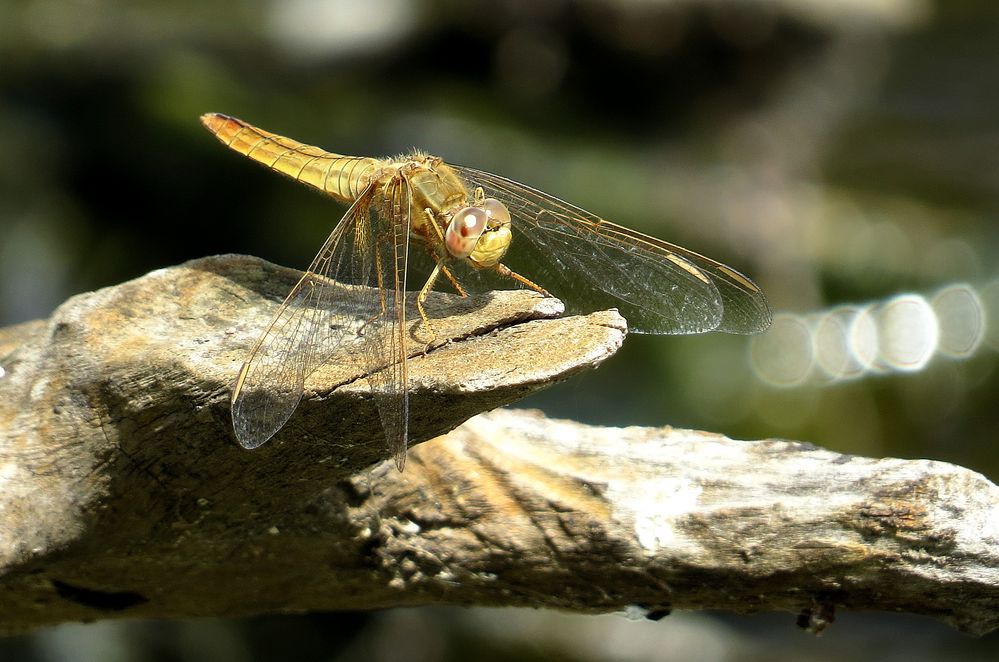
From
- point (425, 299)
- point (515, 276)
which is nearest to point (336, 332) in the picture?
point (425, 299)

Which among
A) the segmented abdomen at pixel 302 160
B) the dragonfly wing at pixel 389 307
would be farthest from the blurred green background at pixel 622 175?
the dragonfly wing at pixel 389 307

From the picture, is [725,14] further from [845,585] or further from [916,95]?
[845,585]

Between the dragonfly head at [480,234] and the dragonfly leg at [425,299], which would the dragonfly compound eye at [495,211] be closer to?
the dragonfly head at [480,234]

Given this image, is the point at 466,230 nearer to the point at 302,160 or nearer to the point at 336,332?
the point at 336,332

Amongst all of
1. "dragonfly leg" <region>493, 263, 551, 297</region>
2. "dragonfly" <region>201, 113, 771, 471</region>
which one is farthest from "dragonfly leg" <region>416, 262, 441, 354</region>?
"dragonfly leg" <region>493, 263, 551, 297</region>

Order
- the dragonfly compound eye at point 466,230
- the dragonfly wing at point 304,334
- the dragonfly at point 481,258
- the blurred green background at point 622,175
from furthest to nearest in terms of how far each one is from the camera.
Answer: the blurred green background at point 622,175 → the dragonfly compound eye at point 466,230 → the dragonfly at point 481,258 → the dragonfly wing at point 304,334

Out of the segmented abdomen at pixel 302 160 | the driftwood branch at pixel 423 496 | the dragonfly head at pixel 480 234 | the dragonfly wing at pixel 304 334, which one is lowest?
the driftwood branch at pixel 423 496

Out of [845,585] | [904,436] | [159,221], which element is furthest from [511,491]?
[159,221]
